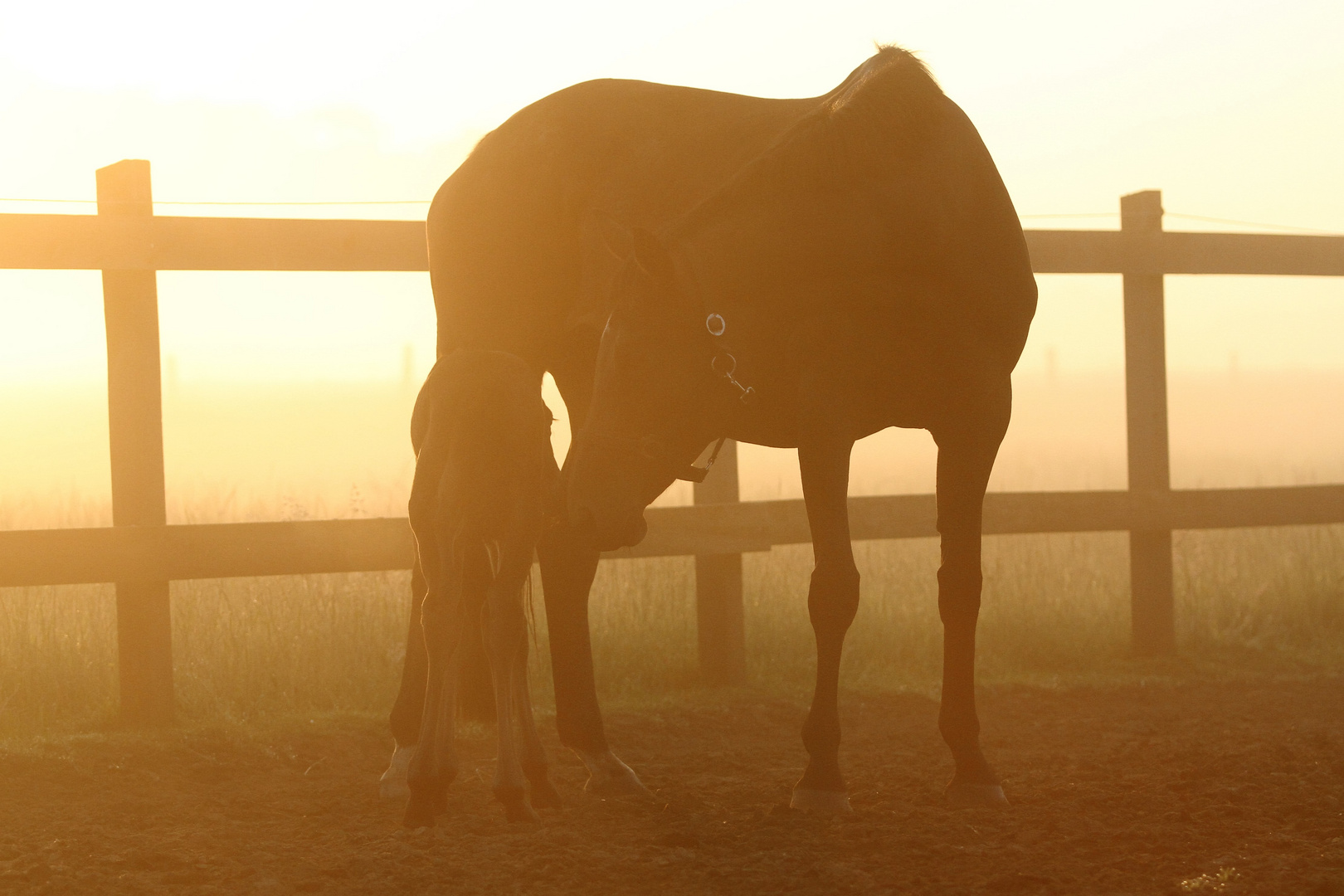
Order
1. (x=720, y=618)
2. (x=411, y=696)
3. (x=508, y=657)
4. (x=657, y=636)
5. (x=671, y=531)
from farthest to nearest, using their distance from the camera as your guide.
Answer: (x=657, y=636), (x=720, y=618), (x=671, y=531), (x=411, y=696), (x=508, y=657)

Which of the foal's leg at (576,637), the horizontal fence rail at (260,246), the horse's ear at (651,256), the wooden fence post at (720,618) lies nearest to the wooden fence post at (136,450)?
the horizontal fence rail at (260,246)

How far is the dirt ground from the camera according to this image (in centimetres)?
296

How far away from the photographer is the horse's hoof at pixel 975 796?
147 inches

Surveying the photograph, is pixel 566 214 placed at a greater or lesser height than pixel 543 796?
greater

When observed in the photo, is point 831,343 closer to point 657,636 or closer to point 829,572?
point 829,572

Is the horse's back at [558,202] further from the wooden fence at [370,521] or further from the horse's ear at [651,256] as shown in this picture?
the wooden fence at [370,521]

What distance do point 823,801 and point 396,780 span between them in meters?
1.40

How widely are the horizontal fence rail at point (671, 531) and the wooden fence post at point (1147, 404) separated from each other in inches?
9.2

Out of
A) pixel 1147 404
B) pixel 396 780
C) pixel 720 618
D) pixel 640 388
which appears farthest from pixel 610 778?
pixel 1147 404

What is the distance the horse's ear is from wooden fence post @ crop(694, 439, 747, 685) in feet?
7.64

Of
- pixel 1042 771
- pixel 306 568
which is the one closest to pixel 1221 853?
pixel 1042 771

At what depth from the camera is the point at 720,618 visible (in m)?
5.96

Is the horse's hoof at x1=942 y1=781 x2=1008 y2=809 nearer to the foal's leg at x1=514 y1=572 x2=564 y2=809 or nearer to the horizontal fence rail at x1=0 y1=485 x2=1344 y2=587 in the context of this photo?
the foal's leg at x1=514 y1=572 x2=564 y2=809

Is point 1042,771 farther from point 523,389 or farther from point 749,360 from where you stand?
point 523,389
